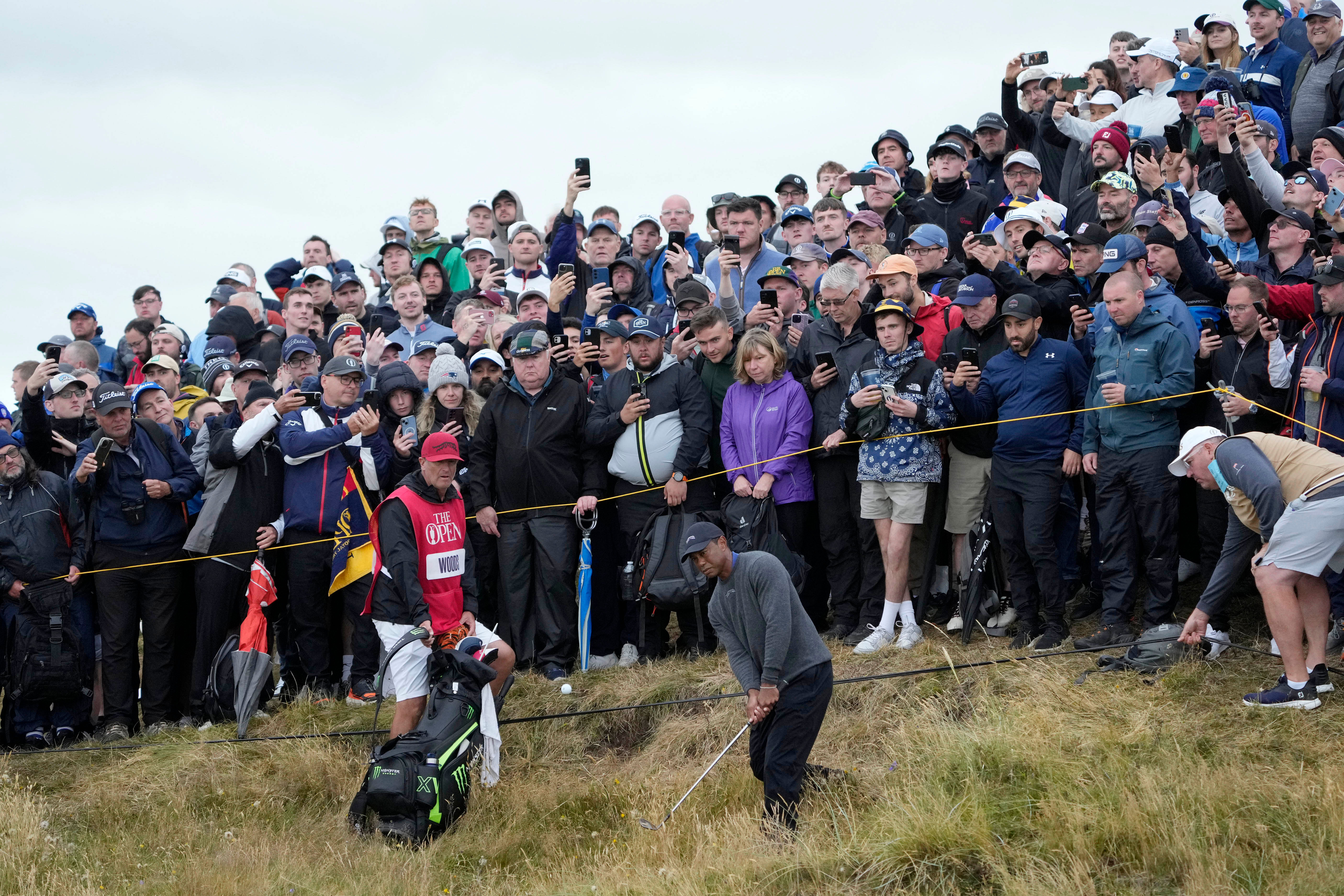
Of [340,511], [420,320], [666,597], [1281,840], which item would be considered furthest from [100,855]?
[1281,840]

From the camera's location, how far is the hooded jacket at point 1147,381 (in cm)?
852

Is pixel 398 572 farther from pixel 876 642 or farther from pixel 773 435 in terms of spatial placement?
pixel 876 642

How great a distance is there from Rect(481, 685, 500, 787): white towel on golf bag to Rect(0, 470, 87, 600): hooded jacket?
3.86 meters

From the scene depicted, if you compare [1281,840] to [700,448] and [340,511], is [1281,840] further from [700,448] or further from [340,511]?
[340,511]

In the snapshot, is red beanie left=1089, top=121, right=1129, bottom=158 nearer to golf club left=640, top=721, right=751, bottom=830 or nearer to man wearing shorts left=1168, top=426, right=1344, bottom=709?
man wearing shorts left=1168, top=426, right=1344, bottom=709

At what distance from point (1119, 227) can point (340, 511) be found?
6659 millimetres

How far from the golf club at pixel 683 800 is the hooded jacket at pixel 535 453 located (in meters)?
2.96

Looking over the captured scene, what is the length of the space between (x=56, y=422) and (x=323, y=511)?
287 centimetres

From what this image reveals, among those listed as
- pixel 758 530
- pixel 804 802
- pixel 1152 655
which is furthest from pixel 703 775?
pixel 1152 655

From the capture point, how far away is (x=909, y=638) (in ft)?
30.6

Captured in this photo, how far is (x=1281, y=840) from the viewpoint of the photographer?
239 inches

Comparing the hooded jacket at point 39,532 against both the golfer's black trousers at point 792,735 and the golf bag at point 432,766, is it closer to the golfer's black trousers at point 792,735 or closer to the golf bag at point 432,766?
the golf bag at point 432,766

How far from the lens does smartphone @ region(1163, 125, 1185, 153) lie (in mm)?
10523

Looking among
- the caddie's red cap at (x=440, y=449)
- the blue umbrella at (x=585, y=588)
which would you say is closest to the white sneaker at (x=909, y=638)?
the blue umbrella at (x=585, y=588)
